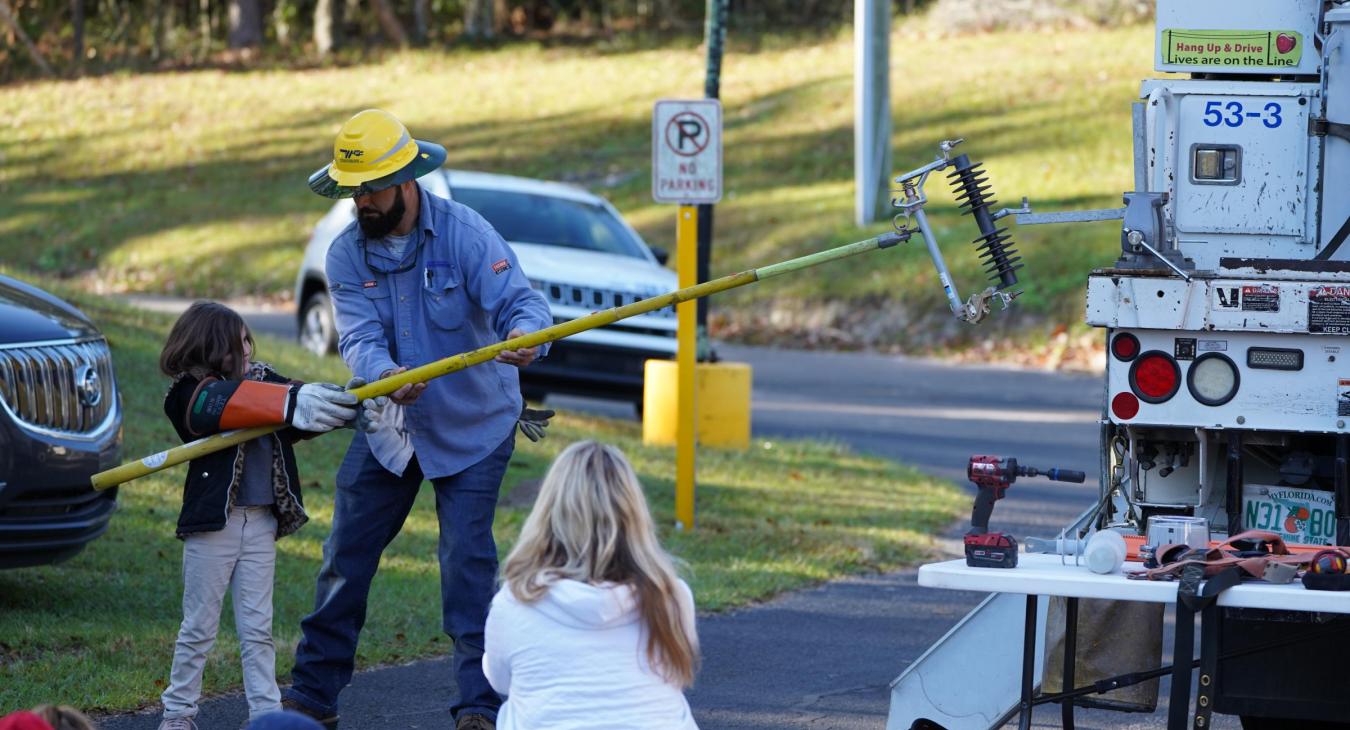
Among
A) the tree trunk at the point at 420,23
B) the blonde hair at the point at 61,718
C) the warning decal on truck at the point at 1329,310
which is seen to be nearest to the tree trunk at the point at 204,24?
the tree trunk at the point at 420,23

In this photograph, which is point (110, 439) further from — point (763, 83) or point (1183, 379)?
point (763, 83)

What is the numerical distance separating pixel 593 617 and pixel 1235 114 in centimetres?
358

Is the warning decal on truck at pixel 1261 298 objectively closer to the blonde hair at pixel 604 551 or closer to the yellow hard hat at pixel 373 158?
the blonde hair at pixel 604 551

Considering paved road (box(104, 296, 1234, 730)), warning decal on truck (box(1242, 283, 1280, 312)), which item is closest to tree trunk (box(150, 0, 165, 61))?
paved road (box(104, 296, 1234, 730))

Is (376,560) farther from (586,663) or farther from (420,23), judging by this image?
(420,23)

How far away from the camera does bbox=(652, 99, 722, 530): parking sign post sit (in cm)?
995

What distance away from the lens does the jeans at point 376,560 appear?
571 centimetres

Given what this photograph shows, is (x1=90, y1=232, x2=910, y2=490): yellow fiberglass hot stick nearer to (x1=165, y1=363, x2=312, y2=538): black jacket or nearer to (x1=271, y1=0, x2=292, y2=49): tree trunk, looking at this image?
(x1=165, y1=363, x2=312, y2=538): black jacket

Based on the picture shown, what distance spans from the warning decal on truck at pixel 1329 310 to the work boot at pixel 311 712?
3231 mm

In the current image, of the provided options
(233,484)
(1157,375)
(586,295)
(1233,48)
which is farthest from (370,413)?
(586,295)

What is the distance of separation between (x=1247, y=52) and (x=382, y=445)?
3.33 meters

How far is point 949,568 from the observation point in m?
4.64

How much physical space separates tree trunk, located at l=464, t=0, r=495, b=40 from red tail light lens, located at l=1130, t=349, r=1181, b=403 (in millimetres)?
36101

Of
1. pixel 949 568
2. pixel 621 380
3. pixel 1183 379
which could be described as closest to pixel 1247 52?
pixel 1183 379
